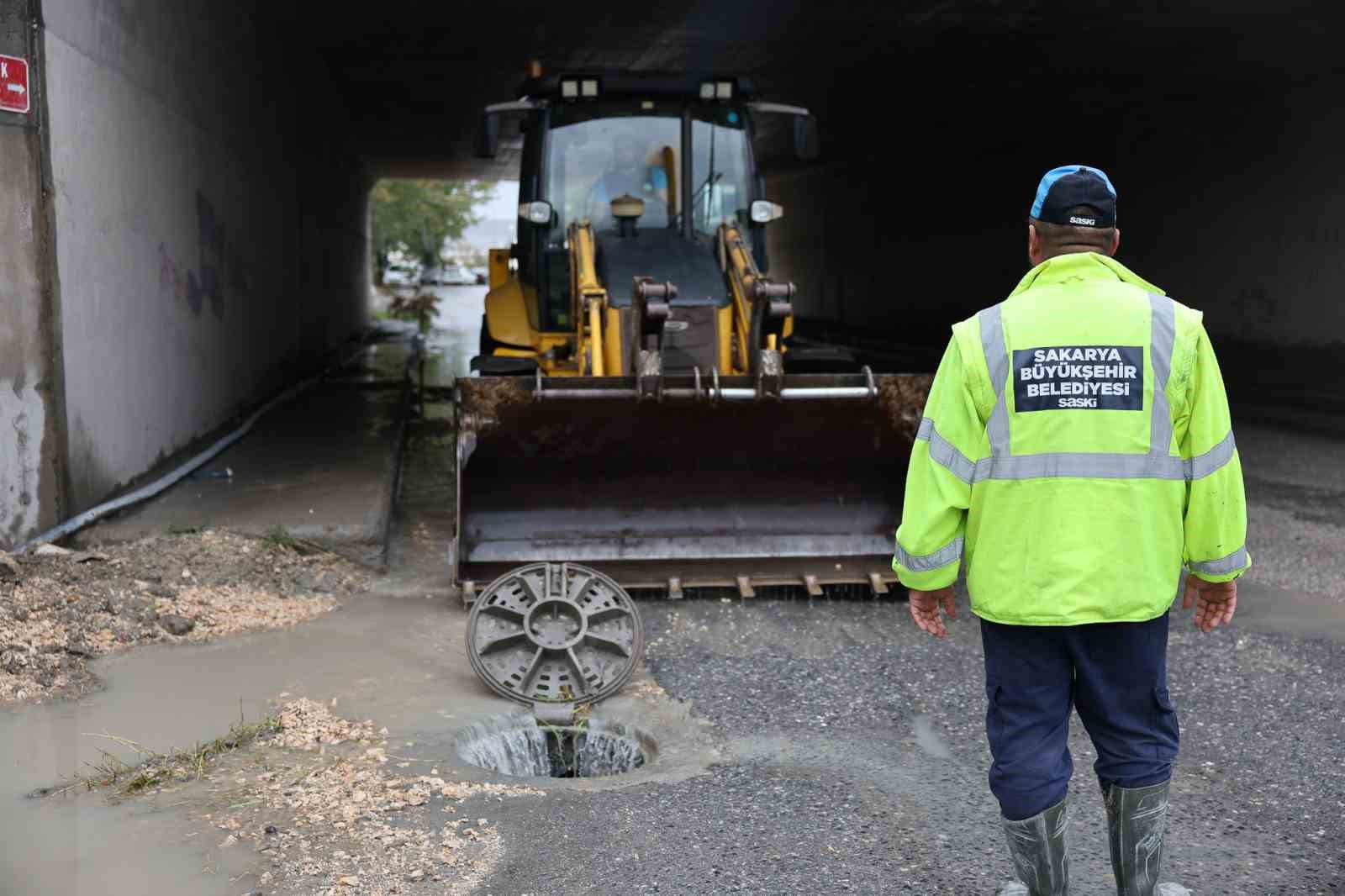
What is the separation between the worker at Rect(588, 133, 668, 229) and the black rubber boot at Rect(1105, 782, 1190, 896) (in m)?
5.64

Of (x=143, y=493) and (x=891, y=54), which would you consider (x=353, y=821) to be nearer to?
(x=143, y=493)

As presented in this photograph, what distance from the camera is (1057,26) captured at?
13.8 metres

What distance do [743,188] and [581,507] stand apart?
2752mm

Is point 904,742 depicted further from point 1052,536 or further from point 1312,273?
point 1312,273

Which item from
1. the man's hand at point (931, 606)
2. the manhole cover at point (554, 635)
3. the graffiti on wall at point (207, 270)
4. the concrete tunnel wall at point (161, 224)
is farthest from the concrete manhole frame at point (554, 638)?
the graffiti on wall at point (207, 270)

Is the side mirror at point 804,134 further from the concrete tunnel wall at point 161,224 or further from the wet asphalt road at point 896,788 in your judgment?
the concrete tunnel wall at point 161,224

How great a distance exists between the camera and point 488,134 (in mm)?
8023

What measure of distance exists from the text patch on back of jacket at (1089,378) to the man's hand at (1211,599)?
552 mm

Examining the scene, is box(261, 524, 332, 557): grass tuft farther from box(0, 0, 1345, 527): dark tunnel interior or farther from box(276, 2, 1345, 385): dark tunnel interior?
box(276, 2, 1345, 385): dark tunnel interior

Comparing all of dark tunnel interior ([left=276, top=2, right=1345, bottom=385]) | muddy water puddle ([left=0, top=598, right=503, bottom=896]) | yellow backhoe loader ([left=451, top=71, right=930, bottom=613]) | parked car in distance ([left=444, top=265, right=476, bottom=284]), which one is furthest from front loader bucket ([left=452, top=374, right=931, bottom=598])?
parked car in distance ([left=444, top=265, right=476, bottom=284])

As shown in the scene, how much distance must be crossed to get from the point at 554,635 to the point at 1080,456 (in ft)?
9.56

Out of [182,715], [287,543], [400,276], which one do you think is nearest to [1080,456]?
[182,715]

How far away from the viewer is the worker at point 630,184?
320 inches

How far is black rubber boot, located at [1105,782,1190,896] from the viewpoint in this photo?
3104 mm
